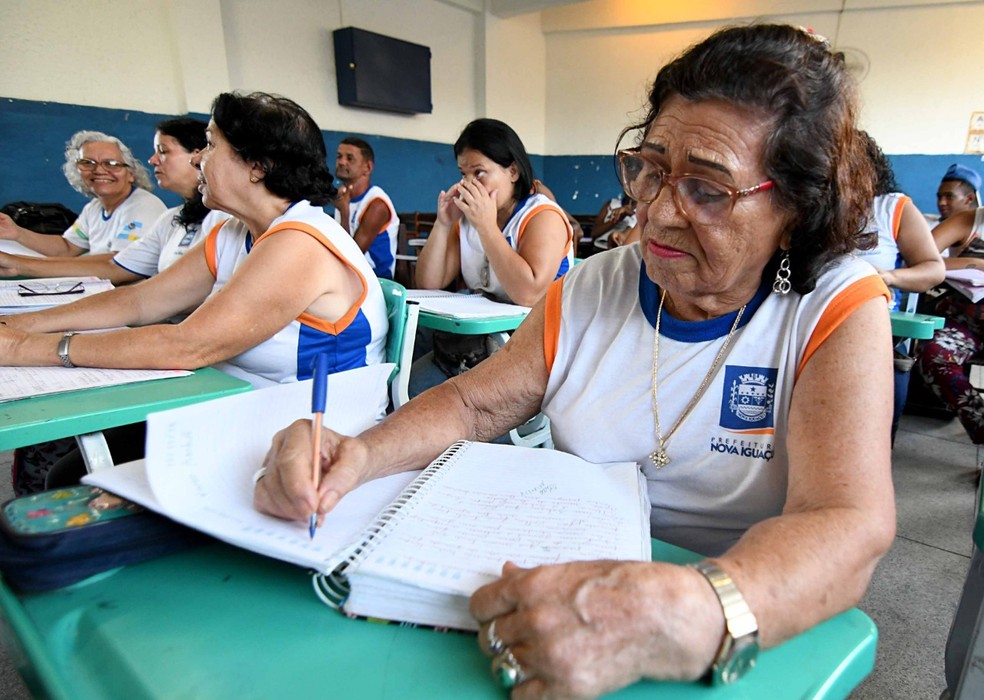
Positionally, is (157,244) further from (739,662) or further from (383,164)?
(383,164)

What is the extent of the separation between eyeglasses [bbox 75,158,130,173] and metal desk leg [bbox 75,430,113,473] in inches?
111

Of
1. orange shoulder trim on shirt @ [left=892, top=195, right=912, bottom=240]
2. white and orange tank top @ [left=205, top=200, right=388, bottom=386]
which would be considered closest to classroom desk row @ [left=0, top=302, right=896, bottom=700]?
white and orange tank top @ [left=205, top=200, right=388, bottom=386]

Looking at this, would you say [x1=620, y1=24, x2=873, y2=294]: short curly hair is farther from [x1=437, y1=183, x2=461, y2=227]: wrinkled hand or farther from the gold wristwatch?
[x1=437, y1=183, x2=461, y2=227]: wrinkled hand

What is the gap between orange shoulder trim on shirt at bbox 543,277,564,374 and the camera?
0.99 meters

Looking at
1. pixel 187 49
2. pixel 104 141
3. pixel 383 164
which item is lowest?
pixel 104 141

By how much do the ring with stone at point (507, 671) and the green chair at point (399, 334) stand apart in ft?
3.94

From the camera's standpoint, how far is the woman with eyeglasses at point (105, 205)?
123 inches

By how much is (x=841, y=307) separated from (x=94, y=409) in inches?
45.8

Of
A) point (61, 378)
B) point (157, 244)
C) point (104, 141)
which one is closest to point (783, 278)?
point (61, 378)

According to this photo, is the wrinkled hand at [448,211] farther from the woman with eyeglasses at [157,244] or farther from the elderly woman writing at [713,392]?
the elderly woman writing at [713,392]

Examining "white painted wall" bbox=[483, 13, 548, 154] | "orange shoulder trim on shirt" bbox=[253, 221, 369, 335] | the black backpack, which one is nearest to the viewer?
"orange shoulder trim on shirt" bbox=[253, 221, 369, 335]

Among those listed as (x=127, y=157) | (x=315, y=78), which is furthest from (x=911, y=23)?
(x=127, y=157)

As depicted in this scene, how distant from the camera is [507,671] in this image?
438mm

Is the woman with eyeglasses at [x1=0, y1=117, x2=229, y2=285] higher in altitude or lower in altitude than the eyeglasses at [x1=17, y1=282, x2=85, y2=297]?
higher
